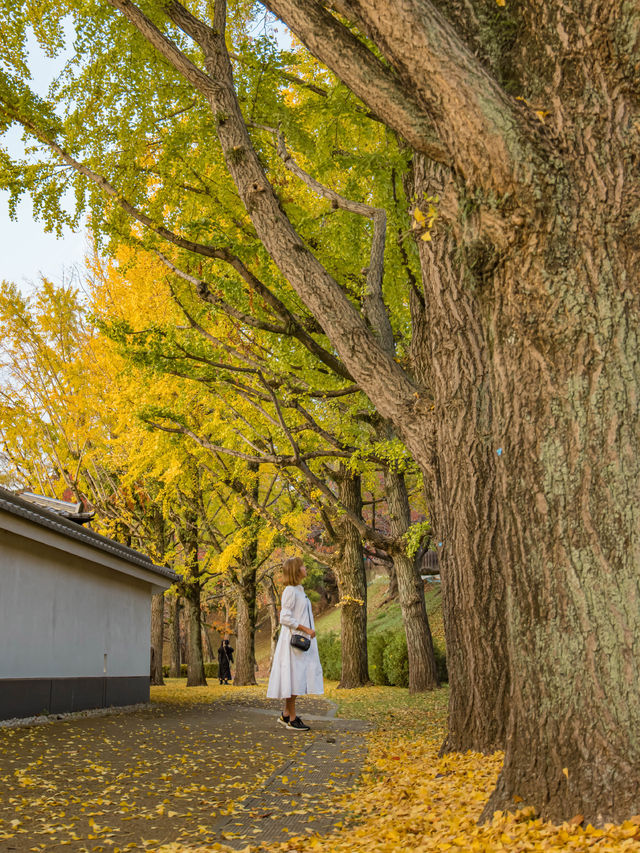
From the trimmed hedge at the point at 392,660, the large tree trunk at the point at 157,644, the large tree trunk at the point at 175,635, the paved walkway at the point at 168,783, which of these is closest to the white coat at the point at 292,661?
the paved walkway at the point at 168,783

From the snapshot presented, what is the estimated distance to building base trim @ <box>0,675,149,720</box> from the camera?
366 inches

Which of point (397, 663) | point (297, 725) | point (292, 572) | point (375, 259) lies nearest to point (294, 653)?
point (292, 572)

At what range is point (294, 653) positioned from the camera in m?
8.36

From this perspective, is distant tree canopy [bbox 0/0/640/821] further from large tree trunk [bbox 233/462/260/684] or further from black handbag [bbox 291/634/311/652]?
large tree trunk [bbox 233/462/260/684]

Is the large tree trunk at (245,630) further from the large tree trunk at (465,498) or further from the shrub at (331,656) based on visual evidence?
the large tree trunk at (465,498)

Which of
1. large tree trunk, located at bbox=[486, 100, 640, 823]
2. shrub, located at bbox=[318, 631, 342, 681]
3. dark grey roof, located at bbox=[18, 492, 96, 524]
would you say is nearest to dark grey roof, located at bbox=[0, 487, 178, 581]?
dark grey roof, located at bbox=[18, 492, 96, 524]

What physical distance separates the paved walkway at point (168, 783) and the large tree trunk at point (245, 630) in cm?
1241

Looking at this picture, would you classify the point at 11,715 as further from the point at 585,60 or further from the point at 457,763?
the point at 585,60

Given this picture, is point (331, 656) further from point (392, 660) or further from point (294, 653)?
point (294, 653)

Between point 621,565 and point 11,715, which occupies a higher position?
point 621,565

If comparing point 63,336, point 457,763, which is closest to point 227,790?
point 457,763

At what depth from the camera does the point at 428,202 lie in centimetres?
437

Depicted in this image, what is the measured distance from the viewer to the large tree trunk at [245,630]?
22.0 metres

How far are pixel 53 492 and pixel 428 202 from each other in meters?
18.6
